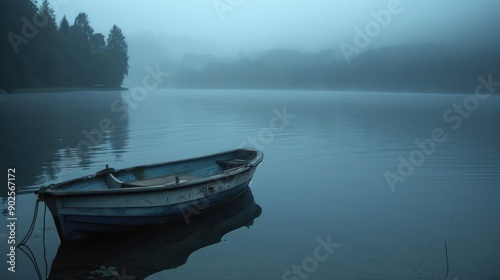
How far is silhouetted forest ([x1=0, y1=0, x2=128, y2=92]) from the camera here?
62344mm

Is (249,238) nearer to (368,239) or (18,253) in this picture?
(368,239)

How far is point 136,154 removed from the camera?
19.4 metres

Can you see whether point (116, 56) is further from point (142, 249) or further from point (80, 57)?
point (142, 249)

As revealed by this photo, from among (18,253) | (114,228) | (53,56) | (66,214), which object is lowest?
(18,253)

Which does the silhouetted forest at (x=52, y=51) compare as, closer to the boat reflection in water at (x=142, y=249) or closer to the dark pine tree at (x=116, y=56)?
the dark pine tree at (x=116, y=56)

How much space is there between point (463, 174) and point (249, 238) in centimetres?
1162

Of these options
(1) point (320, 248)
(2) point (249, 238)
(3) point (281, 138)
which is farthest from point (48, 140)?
(1) point (320, 248)

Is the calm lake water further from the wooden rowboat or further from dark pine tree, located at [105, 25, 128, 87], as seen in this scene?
dark pine tree, located at [105, 25, 128, 87]
